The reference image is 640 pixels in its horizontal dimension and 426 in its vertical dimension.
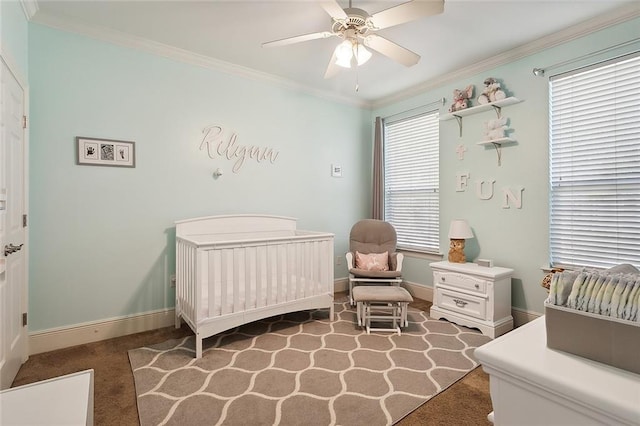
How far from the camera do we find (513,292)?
3.02 metres

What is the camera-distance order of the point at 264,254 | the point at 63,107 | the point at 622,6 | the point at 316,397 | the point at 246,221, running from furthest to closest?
the point at 246,221, the point at 264,254, the point at 63,107, the point at 622,6, the point at 316,397

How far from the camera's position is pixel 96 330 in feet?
8.66

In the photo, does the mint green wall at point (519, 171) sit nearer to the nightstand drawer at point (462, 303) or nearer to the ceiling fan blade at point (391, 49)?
the nightstand drawer at point (462, 303)

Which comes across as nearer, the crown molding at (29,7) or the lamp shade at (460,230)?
the crown molding at (29,7)

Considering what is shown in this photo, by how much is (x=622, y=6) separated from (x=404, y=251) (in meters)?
2.89

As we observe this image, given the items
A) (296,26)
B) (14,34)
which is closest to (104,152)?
(14,34)

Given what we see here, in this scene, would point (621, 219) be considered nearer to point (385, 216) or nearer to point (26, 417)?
point (385, 216)

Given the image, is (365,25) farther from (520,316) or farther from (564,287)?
(520,316)

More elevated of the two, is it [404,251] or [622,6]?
[622,6]

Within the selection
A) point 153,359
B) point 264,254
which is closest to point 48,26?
point 264,254

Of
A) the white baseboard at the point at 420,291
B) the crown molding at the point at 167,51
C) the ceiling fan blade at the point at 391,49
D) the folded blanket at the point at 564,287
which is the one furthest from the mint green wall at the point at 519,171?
the folded blanket at the point at 564,287

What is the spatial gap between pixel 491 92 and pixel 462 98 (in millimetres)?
317

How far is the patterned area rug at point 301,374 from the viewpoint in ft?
5.65

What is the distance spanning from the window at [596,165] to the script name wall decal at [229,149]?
2.80m
